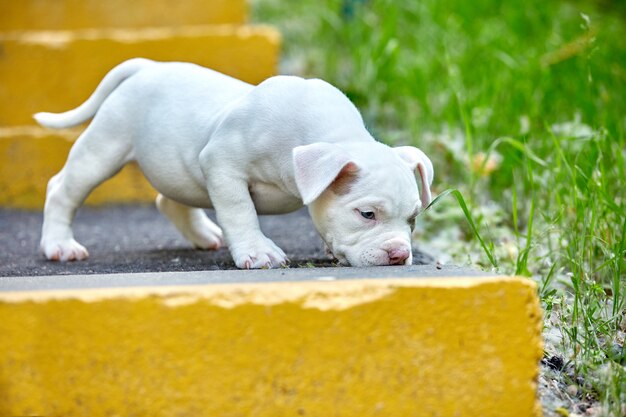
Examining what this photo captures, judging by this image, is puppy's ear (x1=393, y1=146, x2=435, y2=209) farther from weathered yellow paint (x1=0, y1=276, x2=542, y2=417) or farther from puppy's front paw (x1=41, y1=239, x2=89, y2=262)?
puppy's front paw (x1=41, y1=239, x2=89, y2=262)

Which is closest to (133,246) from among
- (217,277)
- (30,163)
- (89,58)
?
(30,163)

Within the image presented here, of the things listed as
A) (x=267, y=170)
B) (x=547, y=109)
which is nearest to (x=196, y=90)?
(x=267, y=170)

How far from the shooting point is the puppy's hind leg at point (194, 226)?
3229 mm

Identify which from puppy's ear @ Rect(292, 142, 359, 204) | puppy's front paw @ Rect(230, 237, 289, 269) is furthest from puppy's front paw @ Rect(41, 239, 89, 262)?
puppy's ear @ Rect(292, 142, 359, 204)

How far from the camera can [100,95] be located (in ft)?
10.1

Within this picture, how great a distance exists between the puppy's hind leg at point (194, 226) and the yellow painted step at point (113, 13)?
7.58ft

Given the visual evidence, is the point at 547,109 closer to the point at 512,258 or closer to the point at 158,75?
the point at 512,258

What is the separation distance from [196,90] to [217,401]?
Answer: 4.26 feet

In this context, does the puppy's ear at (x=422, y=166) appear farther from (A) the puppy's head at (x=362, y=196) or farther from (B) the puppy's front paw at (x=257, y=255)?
(B) the puppy's front paw at (x=257, y=255)

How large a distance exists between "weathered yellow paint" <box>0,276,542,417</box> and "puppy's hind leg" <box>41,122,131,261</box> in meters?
1.19

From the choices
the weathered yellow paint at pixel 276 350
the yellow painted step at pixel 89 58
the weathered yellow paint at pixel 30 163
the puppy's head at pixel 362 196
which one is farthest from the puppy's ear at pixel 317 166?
the yellow painted step at pixel 89 58

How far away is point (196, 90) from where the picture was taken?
9.28 feet

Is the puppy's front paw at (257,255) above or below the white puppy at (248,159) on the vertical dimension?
below

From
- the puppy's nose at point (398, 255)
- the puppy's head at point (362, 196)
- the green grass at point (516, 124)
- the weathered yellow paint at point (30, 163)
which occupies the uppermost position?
the puppy's head at point (362, 196)
